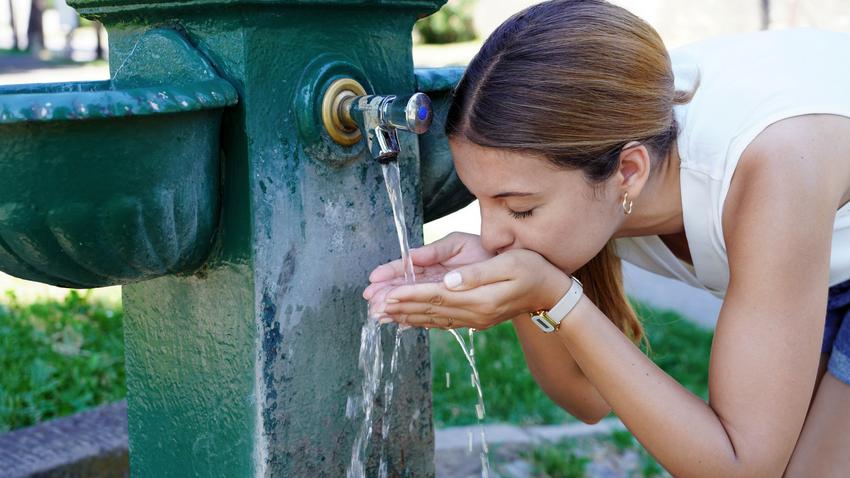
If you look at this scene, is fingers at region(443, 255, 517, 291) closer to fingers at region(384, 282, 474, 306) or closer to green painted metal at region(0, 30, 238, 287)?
fingers at region(384, 282, 474, 306)

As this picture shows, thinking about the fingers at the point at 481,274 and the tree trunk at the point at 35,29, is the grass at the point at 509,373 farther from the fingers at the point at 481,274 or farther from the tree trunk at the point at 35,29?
the tree trunk at the point at 35,29

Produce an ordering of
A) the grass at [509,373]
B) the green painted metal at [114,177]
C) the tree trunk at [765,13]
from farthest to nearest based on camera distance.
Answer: the tree trunk at [765,13], the grass at [509,373], the green painted metal at [114,177]

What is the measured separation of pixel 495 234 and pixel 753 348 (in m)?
0.45

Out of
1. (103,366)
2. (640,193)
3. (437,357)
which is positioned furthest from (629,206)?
(103,366)

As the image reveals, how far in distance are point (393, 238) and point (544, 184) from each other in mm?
324

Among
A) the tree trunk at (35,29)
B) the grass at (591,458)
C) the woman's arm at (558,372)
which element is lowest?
the grass at (591,458)

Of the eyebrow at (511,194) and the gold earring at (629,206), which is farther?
the gold earring at (629,206)

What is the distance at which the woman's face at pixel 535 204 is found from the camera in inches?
65.6

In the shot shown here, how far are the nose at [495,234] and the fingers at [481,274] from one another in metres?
0.10

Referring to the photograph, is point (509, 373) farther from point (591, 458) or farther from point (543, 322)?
point (543, 322)

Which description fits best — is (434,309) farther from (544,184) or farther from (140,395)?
(140,395)

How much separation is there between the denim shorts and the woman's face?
60 cm

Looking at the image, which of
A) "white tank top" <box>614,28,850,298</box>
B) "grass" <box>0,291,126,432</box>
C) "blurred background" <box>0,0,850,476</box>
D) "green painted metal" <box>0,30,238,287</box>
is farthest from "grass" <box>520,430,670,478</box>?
"green painted metal" <box>0,30,238,287</box>

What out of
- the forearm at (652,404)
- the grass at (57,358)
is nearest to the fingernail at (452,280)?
the forearm at (652,404)
